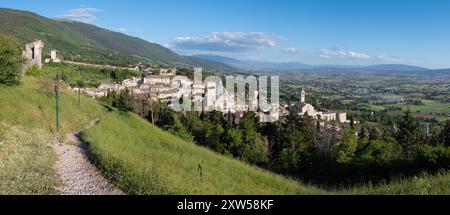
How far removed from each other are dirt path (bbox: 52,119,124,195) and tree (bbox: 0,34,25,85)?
11128 mm

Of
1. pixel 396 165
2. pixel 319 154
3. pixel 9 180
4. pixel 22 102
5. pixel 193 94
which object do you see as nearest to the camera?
pixel 9 180

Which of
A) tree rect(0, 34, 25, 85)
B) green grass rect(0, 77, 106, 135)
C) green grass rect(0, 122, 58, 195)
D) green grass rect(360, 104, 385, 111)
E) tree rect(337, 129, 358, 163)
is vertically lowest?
green grass rect(360, 104, 385, 111)

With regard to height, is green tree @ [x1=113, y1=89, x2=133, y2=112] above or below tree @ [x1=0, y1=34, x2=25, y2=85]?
below

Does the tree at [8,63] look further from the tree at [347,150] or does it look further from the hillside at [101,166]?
the tree at [347,150]

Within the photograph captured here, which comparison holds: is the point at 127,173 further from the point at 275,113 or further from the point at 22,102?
the point at 275,113

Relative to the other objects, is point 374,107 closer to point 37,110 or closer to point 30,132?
point 37,110

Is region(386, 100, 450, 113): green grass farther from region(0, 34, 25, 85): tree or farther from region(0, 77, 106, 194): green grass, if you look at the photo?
region(0, 34, 25, 85): tree

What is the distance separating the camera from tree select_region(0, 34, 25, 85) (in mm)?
23344

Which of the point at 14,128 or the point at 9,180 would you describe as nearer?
the point at 9,180

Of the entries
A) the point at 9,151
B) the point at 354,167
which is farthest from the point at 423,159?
the point at 9,151

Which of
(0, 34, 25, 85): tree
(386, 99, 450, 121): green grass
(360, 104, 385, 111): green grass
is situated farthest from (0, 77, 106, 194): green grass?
(360, 104, 385, 111): green grass

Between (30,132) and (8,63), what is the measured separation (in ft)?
34.3
